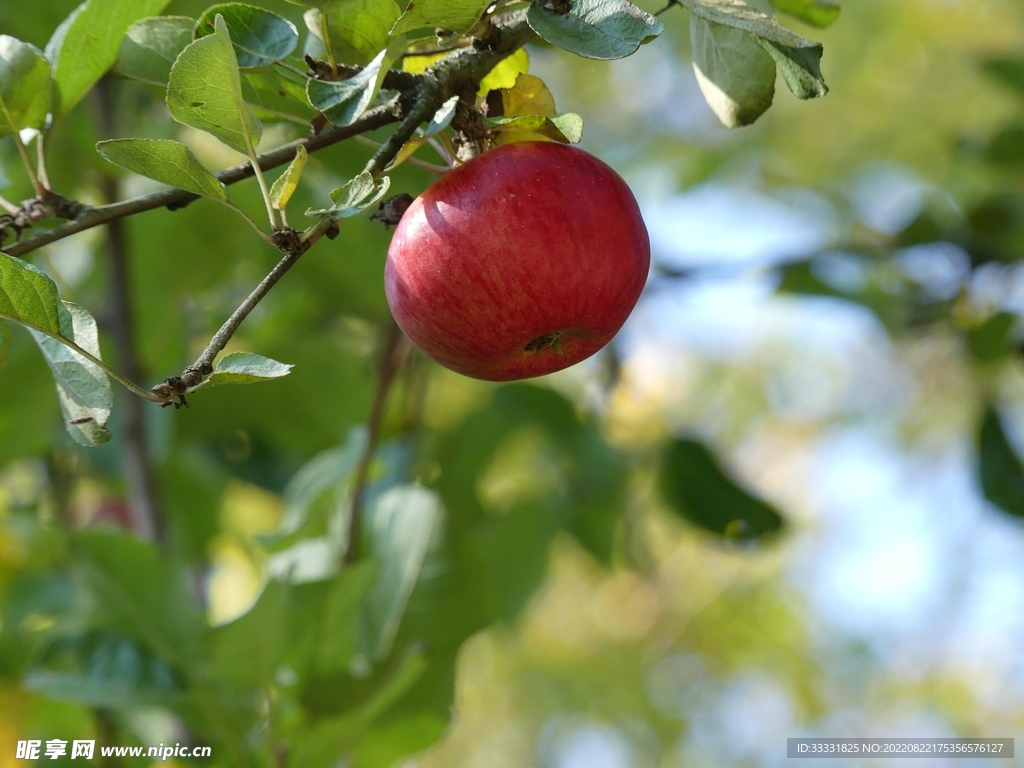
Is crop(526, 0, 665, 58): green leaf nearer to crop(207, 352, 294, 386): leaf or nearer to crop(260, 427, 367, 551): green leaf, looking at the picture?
crop(207, 352, 294, 386): leaf

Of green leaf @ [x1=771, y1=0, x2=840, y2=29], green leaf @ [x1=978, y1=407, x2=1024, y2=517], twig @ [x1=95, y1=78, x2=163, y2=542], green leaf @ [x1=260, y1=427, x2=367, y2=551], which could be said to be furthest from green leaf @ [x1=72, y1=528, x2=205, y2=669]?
green leaf @ [x1=978, y1=407, x2=1024, y2=517]

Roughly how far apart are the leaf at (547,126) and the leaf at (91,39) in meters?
0.28

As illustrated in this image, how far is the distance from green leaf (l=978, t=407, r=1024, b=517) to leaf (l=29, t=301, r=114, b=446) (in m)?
1.32

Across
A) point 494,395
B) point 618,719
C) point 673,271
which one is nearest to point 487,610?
point 494,395

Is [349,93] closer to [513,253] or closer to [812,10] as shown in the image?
[513,253]

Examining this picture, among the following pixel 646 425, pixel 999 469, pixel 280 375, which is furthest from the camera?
pixel 646 425

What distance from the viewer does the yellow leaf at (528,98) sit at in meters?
0.61

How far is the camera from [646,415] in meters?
2.32

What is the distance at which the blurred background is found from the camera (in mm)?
1326

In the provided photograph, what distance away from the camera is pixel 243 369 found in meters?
0.45

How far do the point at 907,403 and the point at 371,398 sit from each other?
10.1 ft

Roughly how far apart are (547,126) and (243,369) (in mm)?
243

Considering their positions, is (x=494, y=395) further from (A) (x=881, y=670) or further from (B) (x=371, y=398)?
(A) (x=881, y=670)

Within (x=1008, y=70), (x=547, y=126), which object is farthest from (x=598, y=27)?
(x=1008, y=70)
